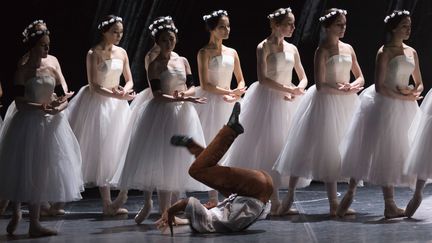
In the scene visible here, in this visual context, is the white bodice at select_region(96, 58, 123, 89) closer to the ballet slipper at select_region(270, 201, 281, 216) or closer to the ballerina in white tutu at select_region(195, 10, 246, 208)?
the ballerina in white tutu at select_region(195, 10, 246, 208)

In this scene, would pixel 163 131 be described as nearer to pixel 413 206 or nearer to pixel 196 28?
pixel 413 206

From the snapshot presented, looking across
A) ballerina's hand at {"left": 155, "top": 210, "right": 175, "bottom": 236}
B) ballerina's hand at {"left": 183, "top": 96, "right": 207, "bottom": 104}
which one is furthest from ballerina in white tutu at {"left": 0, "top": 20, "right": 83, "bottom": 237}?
ballerina's hand at {"left": 183, "top": 96, "right": 207, "bottom": 104}

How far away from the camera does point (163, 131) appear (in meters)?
7.30

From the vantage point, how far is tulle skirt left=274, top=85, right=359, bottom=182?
24.3 feet

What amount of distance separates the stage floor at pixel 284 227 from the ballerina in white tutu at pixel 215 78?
2.60 ft

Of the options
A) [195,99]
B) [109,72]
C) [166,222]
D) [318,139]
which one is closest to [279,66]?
[318,139]

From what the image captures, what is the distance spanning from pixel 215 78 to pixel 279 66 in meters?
0.50

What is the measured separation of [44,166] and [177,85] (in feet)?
3.73

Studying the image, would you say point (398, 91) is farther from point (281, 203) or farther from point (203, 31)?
point (203, 31)

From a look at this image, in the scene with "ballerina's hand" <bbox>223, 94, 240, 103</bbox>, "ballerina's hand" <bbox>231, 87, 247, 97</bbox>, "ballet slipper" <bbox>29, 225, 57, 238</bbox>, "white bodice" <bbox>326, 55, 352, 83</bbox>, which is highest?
"white bodice" <bbox>326, 55, 352, 83</bbox>

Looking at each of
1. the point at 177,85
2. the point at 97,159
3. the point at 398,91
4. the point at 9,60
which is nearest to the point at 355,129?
the point at 398,91

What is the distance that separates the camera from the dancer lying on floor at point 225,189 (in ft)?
22.1

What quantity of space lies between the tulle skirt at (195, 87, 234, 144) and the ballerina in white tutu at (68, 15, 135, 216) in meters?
0.55

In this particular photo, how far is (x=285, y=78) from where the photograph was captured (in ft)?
25.8
